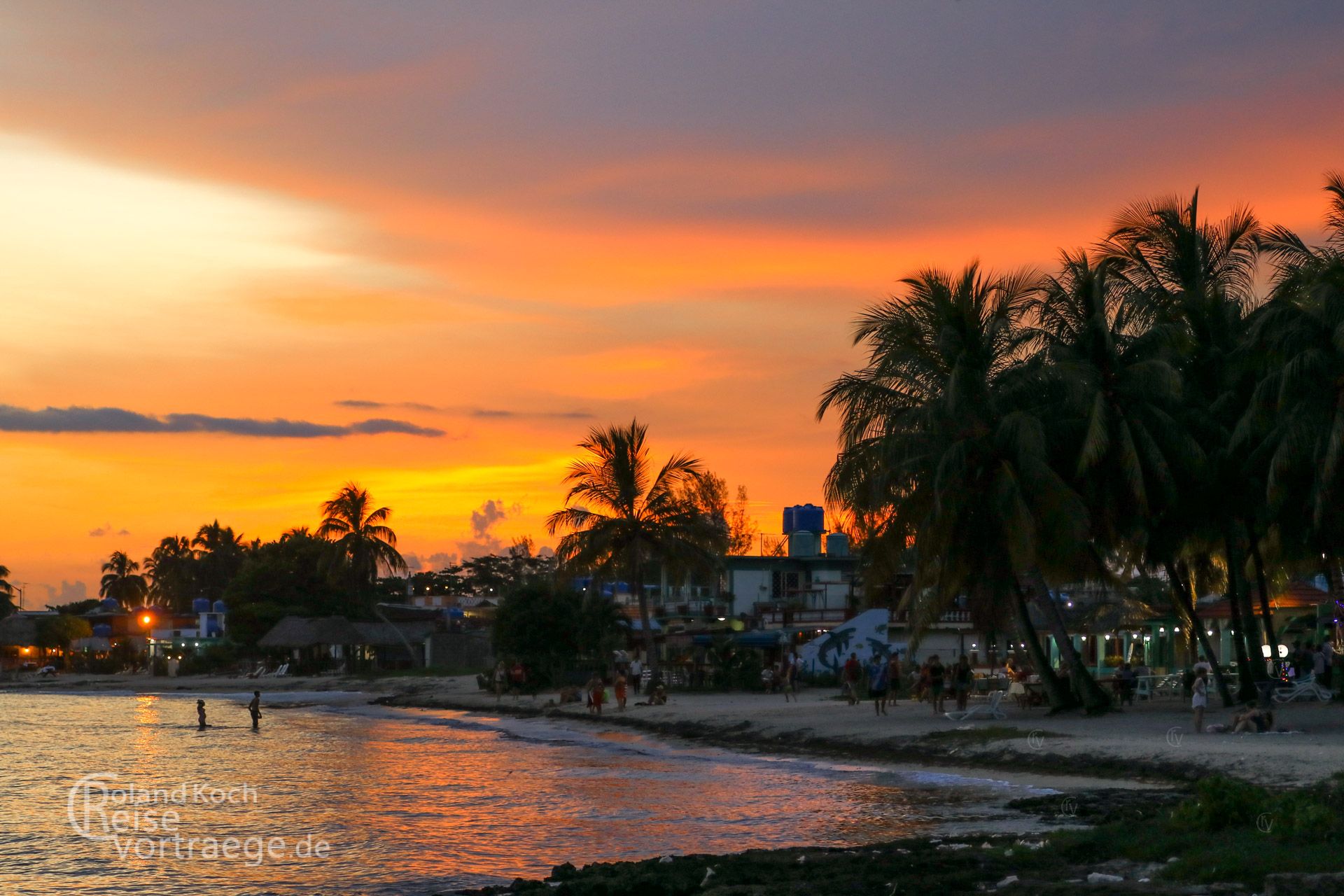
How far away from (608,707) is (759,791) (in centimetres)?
2001

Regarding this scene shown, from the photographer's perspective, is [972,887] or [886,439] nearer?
[972,887]

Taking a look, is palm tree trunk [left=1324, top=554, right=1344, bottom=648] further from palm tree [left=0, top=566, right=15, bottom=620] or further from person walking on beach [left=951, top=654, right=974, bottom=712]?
palm tree [left=0, top=566, right=15, bottom=620]

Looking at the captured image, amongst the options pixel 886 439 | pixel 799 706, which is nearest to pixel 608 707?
pixel 799 706

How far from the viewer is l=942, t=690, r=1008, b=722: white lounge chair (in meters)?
29.3

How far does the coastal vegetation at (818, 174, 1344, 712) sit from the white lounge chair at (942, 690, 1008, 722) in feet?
4.26

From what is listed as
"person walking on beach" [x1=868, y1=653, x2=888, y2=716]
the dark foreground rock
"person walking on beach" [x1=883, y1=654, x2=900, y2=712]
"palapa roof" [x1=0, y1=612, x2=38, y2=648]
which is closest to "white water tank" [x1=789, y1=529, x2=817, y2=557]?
"person walking on beach" [x1=883, y1=654, x2=900, y2=712]

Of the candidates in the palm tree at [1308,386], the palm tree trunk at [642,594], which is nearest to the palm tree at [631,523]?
the palm tree trunk at [642,594]

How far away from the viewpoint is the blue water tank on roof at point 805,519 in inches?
2511

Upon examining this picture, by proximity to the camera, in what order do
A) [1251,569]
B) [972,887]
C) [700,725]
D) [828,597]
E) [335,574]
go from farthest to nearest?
[335,574], [828,597], [1251,569], [700,725], [972,887]

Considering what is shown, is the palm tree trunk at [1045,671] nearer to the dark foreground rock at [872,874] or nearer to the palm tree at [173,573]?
the dark foreground rock at [872,874]

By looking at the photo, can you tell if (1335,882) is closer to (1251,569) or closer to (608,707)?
(1251,569)

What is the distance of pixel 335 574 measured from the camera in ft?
251

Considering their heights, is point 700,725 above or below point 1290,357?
below

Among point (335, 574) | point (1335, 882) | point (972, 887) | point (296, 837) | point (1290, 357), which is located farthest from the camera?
point (335, 574)
